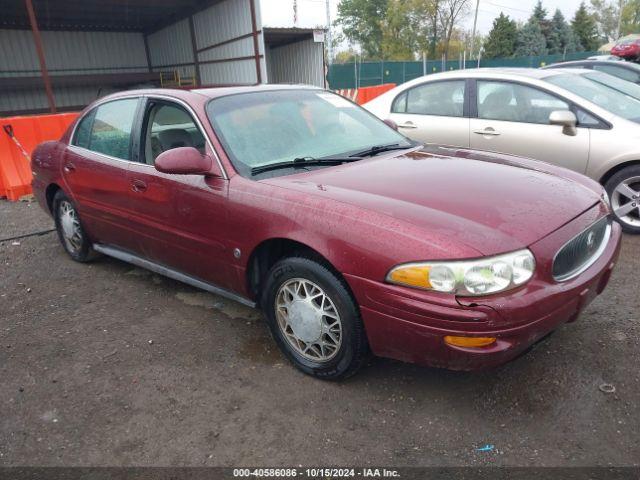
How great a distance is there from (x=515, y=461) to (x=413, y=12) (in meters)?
60.4

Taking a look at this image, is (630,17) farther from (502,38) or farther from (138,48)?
(138,48)

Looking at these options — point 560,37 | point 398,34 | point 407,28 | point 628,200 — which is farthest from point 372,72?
point 560,37

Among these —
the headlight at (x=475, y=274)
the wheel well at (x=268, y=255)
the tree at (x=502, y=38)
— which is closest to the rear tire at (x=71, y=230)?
the wheel well at (x=268, y=255)

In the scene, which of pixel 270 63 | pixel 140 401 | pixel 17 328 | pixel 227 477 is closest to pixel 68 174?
pixel 17 328

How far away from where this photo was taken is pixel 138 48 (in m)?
24.6

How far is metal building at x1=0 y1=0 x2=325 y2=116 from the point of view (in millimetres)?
17453

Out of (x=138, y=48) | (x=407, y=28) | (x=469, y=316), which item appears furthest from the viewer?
(x=407, y=28)

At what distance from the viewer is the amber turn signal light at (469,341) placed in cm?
220

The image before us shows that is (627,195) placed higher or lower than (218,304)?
higher

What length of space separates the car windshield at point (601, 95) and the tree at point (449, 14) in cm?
5051

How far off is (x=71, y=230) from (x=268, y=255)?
2.66 meters

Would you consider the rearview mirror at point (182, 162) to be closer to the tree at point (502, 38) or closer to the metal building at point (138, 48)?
the metal building at point (138, 48)

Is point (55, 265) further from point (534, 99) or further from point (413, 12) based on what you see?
point (413, 12)

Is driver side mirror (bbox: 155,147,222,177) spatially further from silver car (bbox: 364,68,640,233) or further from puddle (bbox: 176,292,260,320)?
silver car (bbox: 364,68,640,233)
